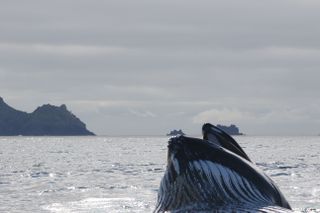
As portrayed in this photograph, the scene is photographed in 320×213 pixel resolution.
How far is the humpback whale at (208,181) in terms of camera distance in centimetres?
663

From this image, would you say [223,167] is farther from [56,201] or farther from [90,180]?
[90,180]

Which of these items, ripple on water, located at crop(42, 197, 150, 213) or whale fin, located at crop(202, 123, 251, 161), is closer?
whale fin, located at crop(202, 123, 251, 161)

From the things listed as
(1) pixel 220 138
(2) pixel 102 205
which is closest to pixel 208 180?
(1) pixel 220 138

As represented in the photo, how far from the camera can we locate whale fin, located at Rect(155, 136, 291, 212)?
261 inches

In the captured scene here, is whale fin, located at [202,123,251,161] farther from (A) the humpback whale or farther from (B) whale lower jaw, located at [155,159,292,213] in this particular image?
(B) whale lower jaw, located at [155,159,292,213]

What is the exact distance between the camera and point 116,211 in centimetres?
2650

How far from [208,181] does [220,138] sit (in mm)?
859

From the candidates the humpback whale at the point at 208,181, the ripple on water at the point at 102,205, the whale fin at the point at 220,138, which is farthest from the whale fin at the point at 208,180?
the ripple on water at the point at 102,205

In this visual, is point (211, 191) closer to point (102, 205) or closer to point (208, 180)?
point (208, 180)

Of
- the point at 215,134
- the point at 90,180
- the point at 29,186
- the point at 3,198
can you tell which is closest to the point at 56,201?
the point at 3,198

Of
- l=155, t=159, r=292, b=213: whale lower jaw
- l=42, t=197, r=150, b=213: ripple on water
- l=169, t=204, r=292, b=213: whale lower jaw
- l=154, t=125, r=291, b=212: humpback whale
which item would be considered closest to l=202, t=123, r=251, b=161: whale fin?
l=154, t=125, r=291, b=212: humpback whale

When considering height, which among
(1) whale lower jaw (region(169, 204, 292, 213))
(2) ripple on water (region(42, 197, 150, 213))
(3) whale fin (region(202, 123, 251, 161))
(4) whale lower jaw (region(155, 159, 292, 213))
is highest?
(3) whale fin (region(202, 123, 251, 161))

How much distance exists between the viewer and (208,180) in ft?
21.9

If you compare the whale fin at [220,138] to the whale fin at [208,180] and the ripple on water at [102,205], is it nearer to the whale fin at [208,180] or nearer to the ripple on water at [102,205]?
the whale fin at [208,180]
